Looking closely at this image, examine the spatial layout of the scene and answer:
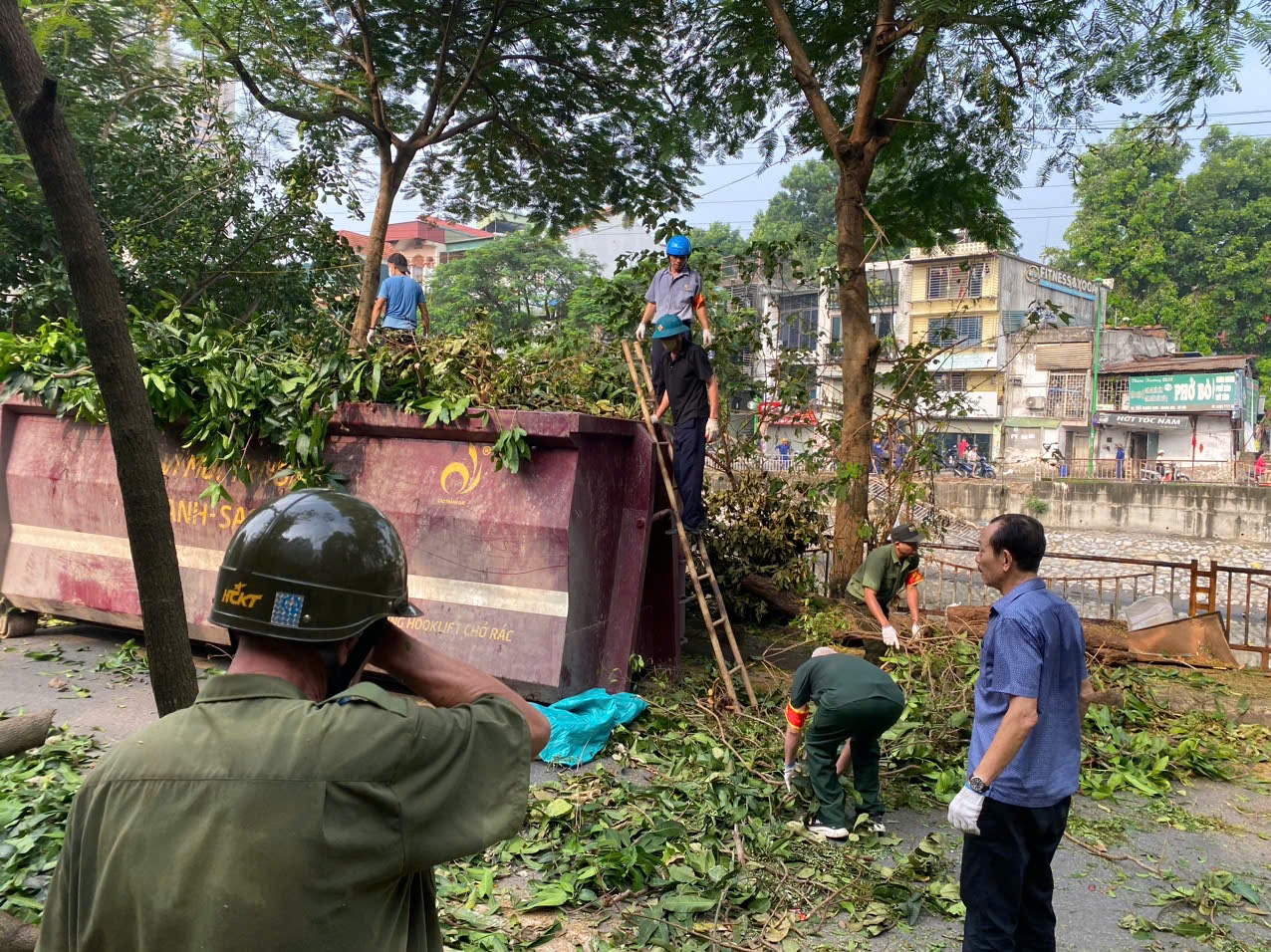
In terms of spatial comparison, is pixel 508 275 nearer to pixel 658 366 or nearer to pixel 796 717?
pixel 658 366

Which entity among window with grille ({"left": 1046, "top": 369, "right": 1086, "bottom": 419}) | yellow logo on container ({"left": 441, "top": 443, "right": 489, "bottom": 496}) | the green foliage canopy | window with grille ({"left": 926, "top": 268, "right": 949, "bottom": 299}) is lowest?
yellow logo on container ({"left": 441, "top": 443, "right": 489, "bottom": 496})

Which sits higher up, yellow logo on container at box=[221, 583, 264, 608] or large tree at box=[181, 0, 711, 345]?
large tree at box=[181, 0, 711, 345]

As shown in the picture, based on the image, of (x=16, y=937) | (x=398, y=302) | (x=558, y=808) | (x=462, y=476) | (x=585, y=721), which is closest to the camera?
(x=16, y=937)

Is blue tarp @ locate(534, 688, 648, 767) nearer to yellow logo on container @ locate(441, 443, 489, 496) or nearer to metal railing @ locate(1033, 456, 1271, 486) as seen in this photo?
yellow logo on container @ locate(441, 443, 489, 496)

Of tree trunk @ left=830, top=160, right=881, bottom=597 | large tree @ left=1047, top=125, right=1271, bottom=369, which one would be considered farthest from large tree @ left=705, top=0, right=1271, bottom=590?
large tree @ left=1047, top=125, right=1271, bottom=369

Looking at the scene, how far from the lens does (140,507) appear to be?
8.31ft

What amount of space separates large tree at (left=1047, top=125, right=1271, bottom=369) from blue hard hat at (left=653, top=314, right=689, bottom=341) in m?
40.7

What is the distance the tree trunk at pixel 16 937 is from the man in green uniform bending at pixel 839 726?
11.2 feet

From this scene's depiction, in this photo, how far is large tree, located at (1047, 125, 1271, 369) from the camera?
1677 inches

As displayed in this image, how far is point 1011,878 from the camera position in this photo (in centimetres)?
327

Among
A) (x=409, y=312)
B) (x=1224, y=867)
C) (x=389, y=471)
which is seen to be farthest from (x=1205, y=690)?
(x=409, y=312)

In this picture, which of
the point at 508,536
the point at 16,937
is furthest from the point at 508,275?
the point at 16,937

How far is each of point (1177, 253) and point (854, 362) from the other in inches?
1791

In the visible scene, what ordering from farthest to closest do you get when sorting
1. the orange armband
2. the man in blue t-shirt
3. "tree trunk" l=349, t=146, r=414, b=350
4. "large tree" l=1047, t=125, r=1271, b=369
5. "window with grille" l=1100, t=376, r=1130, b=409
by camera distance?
"large tree" l=1047, t=125, r=1271, b=369, "window with grille" l=1100, t=376, r=1130, b=409, "tree trunk" l=349, t=146, r=414, b=350, the man in blue t-shirt, the orange armband
